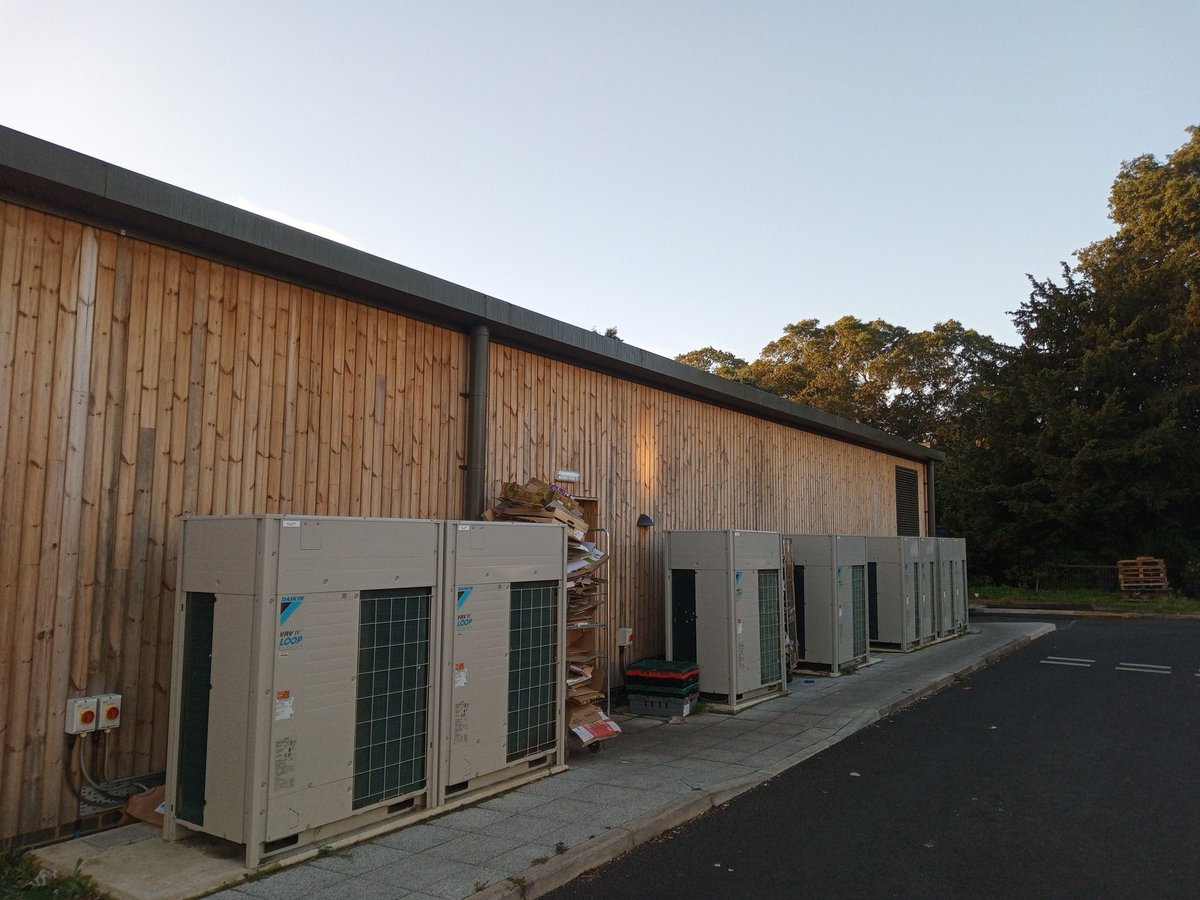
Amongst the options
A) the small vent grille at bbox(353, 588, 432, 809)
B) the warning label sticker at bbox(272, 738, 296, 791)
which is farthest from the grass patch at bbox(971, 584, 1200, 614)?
the warning label sticker at bbox(272, 738, 296, 791)

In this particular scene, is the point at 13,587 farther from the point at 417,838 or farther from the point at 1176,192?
the point at 1176,192

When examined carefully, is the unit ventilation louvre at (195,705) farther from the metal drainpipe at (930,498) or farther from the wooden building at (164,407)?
the metal drainpipe at (930,498)

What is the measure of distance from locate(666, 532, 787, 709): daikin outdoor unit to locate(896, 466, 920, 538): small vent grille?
11808mm

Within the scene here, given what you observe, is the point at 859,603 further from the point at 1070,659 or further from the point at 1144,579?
the point at 1144,579

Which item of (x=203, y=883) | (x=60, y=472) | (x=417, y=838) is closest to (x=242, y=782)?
(x=203, y=883)

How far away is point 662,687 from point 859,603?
18.2 ft

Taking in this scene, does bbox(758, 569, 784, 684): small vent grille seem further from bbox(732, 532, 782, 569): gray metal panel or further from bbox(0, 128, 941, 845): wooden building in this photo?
bbox(0, 128, 941, 845): wooden building

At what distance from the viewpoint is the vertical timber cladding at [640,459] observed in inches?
383

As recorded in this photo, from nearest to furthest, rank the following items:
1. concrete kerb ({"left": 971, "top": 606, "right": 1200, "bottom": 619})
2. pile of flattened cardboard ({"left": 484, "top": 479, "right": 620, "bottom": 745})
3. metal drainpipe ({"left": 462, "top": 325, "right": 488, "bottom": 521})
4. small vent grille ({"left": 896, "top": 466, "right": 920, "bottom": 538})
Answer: pile of flattened cardboard ({"left": 484, "top": 479, "right": 620, "bottom": 745}) → metal drainpipe ({"left": 462, "top": 325, "right": 488, "bottom": 521}) → small vent grille ({"left": 896, "top": 466, "right": 920, "bottom": 538}) → concrete kerb ({"left": 971, "top": 606, "right": 1200, "bottom": 619})

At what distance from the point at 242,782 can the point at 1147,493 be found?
34262mm

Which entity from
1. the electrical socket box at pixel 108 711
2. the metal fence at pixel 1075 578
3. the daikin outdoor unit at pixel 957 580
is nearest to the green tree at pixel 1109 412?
the metal fence at pixel 1075 578

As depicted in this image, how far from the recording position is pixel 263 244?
666 centimetres

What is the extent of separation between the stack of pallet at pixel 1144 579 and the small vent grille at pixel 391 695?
30919 millimetres

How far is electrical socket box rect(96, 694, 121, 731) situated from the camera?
5766mm
